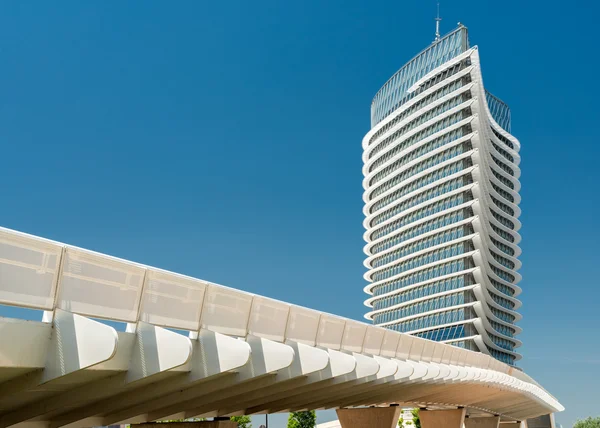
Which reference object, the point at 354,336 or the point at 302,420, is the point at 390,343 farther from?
the point at 302,420

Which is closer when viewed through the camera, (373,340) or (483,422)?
(373,340)

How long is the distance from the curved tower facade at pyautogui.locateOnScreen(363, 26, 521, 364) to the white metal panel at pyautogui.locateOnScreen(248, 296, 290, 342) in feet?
330

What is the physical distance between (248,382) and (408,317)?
11110 cm

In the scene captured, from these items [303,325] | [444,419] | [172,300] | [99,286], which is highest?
[444,419]

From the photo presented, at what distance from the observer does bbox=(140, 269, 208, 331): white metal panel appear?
13070 millimetres

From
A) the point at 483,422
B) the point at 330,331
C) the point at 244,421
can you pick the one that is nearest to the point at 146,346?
the point at 330,331

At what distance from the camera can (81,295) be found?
1137cm

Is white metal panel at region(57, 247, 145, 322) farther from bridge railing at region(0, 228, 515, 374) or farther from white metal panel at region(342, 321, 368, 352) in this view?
white metal panel at region(342, 321, 368, 352)

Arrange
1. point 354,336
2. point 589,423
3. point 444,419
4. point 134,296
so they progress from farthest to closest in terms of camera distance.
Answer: point 589,423 → point 444,419 → point 354,336 → point 134,296

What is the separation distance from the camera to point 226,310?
1542 cm

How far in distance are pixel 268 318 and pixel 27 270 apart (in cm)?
762

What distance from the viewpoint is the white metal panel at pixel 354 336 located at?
22.1 meters

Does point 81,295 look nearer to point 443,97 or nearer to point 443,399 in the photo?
point 443,399

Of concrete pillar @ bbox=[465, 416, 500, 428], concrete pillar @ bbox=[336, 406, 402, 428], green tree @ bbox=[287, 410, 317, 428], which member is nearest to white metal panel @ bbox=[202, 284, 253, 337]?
concrete pillar @ bbox=[336, 406, 402, 428]
